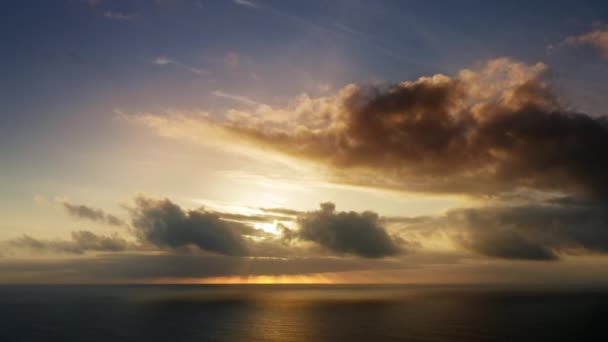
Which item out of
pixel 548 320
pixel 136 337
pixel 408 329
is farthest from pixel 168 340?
pixel 548 320

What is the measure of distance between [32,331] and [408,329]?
326 feet

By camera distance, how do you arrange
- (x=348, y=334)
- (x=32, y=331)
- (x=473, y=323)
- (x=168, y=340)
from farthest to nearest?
(x=473, y=323) → (x=32, y=331) → (x=348, y=334) → (x=168, y=340)

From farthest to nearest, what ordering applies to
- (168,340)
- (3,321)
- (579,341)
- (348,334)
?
(3,321), (348,334), (168,340), (579,341)

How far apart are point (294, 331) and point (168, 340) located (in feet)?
106

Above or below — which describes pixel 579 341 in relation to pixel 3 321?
above

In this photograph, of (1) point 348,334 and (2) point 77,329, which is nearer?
(1) point 348,334

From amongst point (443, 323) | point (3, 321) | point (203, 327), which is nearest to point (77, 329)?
point (203, 327)

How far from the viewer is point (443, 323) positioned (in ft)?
387

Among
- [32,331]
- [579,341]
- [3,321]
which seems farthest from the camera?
[3,321]

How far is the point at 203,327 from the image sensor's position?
111438mm

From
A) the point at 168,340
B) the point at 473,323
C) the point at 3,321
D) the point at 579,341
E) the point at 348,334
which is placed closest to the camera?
the point at 579,341

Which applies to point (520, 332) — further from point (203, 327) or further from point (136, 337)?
point (136, 337)

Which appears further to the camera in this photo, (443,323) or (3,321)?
(3,321)

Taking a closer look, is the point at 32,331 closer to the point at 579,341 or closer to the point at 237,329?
the point at 237,329
